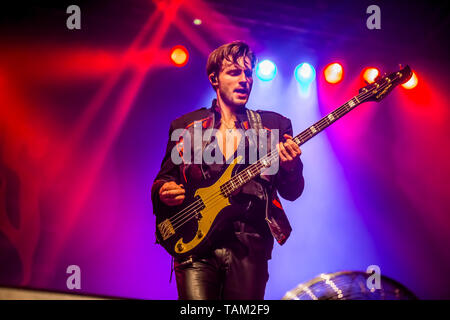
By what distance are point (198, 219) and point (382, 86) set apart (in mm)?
1704

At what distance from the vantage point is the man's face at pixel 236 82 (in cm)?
282

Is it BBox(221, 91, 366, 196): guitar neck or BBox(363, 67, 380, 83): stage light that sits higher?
BBox(363, 67, 380, 83): stage light

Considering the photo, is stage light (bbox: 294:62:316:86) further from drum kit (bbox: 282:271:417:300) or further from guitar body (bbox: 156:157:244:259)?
drum kit (bbox: 282:271:417:300)

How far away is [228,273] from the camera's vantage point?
2.16m

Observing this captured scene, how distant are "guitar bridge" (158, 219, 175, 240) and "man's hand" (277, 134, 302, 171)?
0.91 metres

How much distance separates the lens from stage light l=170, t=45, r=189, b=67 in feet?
11.2

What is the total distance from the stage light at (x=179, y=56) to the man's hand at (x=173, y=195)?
154 centimetres

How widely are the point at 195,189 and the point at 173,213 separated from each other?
0.23 metres

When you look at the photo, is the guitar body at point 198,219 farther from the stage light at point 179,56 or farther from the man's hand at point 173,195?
the stage light at point 179,56

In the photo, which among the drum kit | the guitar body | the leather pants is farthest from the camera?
the guitar body

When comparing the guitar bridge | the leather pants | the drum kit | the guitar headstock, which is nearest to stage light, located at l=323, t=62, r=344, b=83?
the guitar headstock

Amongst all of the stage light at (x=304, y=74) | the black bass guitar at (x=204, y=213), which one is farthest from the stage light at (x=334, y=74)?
the black bass guitar at (x=204, y=213)

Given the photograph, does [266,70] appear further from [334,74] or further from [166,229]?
[166,229]
